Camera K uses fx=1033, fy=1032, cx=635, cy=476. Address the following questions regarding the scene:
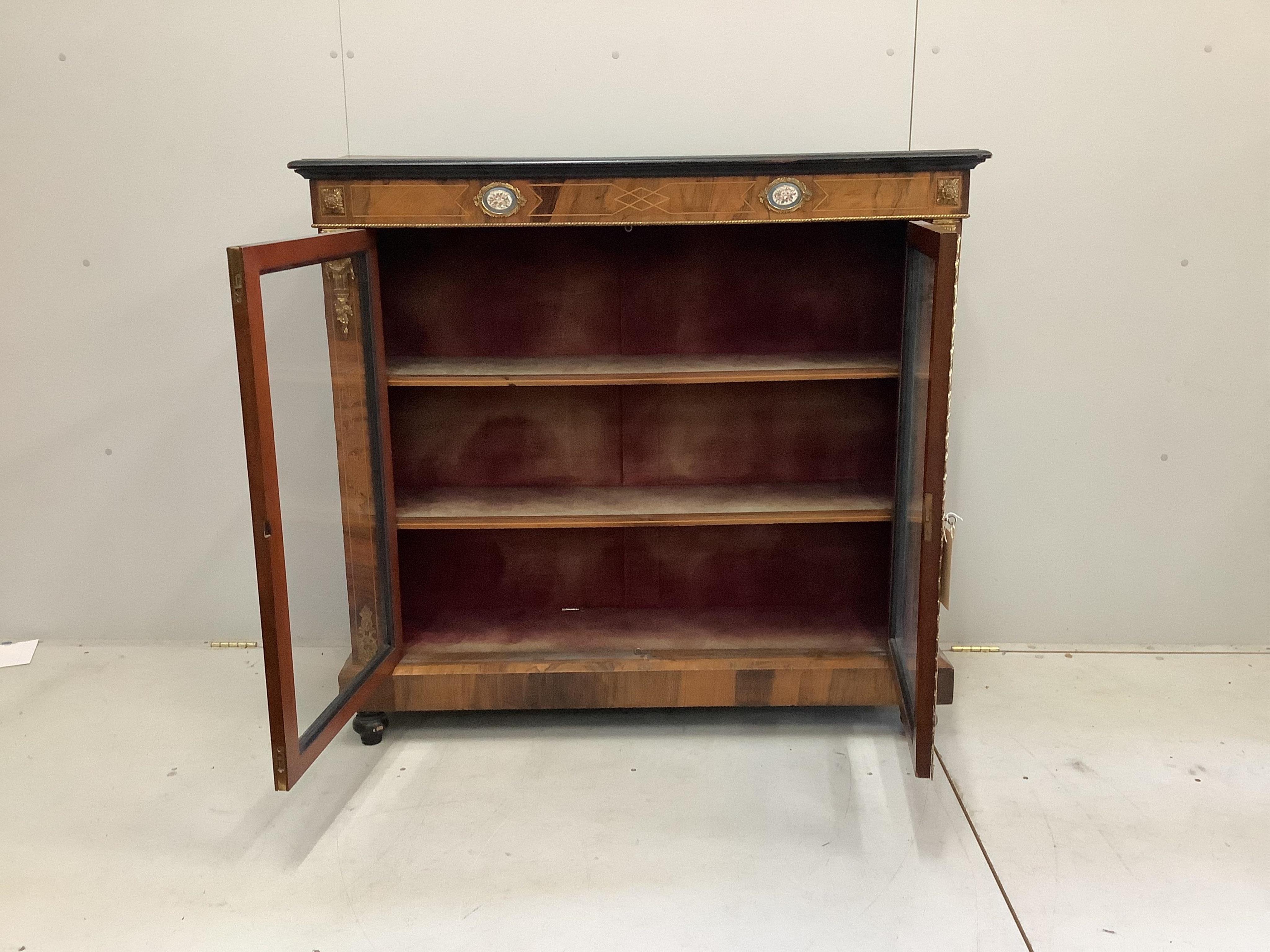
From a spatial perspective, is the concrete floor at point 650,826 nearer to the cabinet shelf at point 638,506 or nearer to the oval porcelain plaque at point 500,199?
the cabinet shelf at point 638,506

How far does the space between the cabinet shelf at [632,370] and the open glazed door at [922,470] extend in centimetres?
14

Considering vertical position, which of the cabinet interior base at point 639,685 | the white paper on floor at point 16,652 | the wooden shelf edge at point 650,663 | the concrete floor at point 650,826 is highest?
the wooden shelf edge at point 650,663

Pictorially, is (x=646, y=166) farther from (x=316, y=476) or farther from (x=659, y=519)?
(x=316, y=476)

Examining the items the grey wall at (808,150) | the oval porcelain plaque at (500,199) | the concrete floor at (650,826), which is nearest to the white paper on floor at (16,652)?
the concrete floor at (650,826)

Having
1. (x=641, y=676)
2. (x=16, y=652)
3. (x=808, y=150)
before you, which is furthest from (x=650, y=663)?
(x=16, y=652)

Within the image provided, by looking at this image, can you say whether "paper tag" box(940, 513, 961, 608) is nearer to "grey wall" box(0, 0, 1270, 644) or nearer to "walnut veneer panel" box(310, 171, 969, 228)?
"grey wall" box(0, 0, 1270, 644)

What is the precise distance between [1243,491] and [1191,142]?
90cm

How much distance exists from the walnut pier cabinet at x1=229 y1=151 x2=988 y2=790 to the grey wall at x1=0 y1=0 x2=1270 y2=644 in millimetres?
328

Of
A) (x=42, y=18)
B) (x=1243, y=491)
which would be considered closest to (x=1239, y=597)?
(x=1243, y=491)

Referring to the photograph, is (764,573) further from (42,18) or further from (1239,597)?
(42,18)

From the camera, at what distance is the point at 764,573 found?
8.67 ft

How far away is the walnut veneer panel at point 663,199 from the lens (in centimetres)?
204

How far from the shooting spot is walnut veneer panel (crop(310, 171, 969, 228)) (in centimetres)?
204

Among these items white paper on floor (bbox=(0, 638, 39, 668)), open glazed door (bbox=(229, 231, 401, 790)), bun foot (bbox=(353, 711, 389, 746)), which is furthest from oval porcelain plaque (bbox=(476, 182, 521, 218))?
white paper on floor (bbox=(0, 638, 39, 668))
